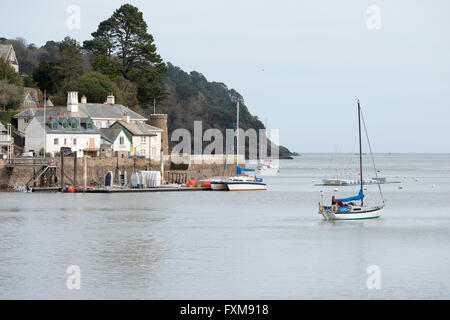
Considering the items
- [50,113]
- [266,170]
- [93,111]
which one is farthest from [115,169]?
[266,170]

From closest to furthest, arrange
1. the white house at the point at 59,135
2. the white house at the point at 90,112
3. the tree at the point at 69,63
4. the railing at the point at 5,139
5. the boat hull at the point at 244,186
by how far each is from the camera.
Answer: the railing at the point at 5,139 → the white house at the point at 59,135 → the boat hull at the point at 244,186 → the white house at the point at 90,112 → the tree at the point at 69,63

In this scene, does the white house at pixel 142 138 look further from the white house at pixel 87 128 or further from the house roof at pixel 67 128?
the house roof at pixel 67 128

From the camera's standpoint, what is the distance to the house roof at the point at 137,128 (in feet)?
251

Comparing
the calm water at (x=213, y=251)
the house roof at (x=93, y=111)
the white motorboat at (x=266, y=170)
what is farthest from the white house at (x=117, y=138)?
the white motorboat at (x=266, y=170)

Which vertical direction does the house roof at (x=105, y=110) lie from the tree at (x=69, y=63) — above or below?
below

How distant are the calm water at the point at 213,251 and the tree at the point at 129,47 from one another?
4498 cm

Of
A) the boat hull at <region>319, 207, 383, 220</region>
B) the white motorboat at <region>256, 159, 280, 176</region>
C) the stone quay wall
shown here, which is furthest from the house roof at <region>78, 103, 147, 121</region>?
the boat hull at <region>319, 207, 383, 220</region>

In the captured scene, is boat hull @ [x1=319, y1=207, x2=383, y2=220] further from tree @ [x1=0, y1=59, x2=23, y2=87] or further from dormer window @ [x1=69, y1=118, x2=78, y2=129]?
tree @ [x1=0, y1=59, x2=23, y2=87]

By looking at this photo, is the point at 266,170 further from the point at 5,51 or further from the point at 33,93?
the point at 5,51

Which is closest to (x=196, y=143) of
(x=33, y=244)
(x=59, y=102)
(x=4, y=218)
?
(x=59, y=102)

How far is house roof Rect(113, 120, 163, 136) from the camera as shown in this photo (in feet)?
251

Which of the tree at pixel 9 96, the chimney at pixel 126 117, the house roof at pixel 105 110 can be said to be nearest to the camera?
the house roof at pixel 105 110
